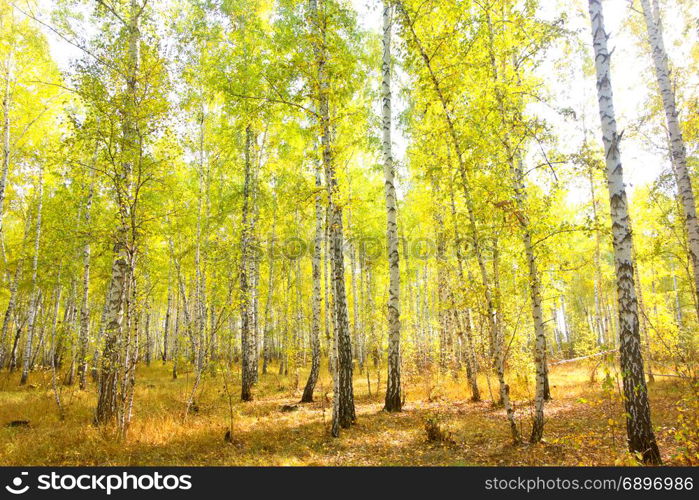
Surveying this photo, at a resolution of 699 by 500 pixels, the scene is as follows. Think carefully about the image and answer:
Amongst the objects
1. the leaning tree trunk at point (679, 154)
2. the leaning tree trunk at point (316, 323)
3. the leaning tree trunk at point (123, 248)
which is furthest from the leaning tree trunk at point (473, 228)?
the leaning tree trunk at point (123, 248)

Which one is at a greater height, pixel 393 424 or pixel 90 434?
pixel 90 434

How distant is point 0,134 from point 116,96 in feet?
34.6

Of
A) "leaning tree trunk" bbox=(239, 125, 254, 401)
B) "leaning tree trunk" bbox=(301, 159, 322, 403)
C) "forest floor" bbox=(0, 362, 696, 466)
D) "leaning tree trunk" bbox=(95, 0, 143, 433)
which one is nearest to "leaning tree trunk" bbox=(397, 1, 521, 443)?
"forest floor" bbox=(0, 362, 696, 466)

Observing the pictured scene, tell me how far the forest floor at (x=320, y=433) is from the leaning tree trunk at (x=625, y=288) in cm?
32

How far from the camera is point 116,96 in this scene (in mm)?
7430

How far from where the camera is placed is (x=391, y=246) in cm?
988

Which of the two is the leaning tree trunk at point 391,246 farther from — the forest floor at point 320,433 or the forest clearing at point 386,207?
the forest floor at point 320,433

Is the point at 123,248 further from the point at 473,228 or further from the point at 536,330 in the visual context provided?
the point at 536,330

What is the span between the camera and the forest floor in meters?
6.24

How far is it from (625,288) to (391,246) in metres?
5.48

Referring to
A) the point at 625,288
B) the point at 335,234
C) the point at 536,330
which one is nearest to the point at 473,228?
the point at 536,330

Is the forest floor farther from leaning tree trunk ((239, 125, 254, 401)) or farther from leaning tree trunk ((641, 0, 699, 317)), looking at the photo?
leaning tree trunk ((641, 0, 699, 317))
